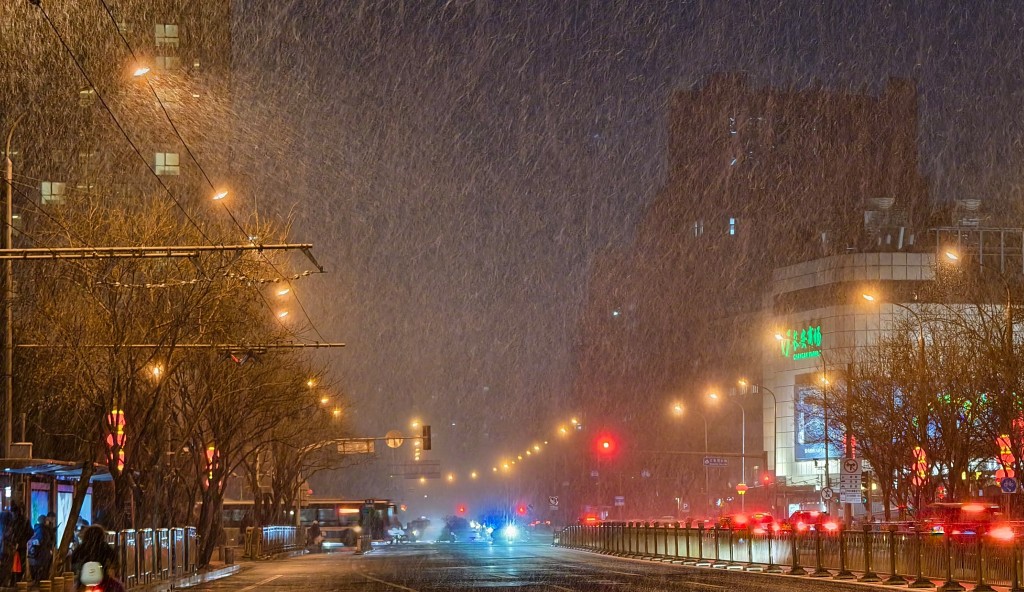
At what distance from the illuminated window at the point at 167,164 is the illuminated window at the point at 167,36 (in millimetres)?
7316

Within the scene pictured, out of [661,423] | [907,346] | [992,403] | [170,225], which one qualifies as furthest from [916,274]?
[170,225]

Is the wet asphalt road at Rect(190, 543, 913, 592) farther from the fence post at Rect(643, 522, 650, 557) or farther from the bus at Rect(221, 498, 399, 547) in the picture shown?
the bus at Rect(221, 498, 399, 547)

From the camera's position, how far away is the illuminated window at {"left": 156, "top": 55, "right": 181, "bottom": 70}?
84.8 m

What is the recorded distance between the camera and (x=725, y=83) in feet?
603

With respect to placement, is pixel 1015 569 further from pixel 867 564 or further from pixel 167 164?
pixel 167 164

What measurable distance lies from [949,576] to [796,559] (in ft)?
28.0

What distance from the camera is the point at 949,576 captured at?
26469 mm

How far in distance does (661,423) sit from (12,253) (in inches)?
5913

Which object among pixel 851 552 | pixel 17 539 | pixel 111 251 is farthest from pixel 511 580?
pixel 111 251

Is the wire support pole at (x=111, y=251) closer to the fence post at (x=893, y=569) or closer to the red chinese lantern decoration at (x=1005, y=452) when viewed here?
the fence post at (x=893, y=569)

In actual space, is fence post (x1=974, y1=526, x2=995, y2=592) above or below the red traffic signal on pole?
below

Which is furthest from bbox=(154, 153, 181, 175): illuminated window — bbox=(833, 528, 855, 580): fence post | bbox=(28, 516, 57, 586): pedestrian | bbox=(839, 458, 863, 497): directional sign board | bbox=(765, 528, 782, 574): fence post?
bbox=(833, 528, 855, 580): fence post

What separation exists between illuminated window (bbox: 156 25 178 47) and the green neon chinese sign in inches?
2398

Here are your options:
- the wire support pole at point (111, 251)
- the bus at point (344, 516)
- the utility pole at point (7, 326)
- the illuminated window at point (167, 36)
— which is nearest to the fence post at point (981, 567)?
the wire support pole at point (111, 251)
